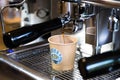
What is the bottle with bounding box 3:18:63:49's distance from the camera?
661mm

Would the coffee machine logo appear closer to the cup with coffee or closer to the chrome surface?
the cup with coffee

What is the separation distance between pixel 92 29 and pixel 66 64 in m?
0.15

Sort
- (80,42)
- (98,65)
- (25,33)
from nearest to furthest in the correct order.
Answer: (98,65) → (25,33) → (80,42)

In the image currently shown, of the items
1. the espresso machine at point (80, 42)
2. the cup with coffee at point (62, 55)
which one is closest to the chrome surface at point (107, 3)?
the espresso machine at point (80, 42)

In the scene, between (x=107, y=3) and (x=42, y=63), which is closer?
(x=107, y=3)

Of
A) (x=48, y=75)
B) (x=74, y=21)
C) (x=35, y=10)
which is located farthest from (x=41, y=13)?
(x=48, y=75)

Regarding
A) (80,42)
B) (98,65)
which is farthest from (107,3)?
(80,42)

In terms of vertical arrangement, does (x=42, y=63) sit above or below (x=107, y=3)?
below

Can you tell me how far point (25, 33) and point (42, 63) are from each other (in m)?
0.13

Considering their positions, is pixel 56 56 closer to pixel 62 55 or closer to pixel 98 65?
pixel 62 55

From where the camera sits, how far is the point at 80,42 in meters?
0.84

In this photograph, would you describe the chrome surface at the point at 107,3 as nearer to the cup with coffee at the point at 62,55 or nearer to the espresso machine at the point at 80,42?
the espresso machine at the point at 80,42

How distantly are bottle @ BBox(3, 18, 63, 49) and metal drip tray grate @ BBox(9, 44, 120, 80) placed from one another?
94 millimetres

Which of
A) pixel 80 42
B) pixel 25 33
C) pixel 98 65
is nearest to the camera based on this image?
pixel 98 65
